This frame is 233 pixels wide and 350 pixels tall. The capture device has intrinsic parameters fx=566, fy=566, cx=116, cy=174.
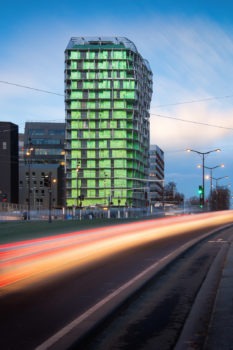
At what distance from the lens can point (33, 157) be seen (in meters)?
165

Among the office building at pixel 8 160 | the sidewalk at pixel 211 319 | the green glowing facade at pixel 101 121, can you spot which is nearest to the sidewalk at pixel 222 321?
the sidewalk at pixel 211 319

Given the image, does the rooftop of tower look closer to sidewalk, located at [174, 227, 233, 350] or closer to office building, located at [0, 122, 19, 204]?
office building, located at [0, 122, 19, 204]

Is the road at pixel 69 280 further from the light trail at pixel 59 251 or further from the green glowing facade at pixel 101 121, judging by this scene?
the green glowing facade at pixel 101 121

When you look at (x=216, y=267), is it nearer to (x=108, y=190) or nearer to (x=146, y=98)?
(x=108, y=190)

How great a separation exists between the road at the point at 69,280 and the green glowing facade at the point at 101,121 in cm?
10507

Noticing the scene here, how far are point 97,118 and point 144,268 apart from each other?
11661 centimetres

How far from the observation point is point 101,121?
132m

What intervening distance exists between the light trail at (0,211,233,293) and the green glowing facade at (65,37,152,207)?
99.5 meters

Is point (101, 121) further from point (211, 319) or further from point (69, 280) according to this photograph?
point (211, 319)

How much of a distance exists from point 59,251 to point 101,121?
4541 inches

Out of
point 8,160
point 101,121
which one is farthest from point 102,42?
point 8,160

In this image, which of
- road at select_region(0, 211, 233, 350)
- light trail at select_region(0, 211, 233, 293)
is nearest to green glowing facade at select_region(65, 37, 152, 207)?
light trail at select_region(0, 211, 233, 293)

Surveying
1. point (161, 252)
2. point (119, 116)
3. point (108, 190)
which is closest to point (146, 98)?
point (119, 116)

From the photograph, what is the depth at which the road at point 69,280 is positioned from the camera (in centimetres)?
834
